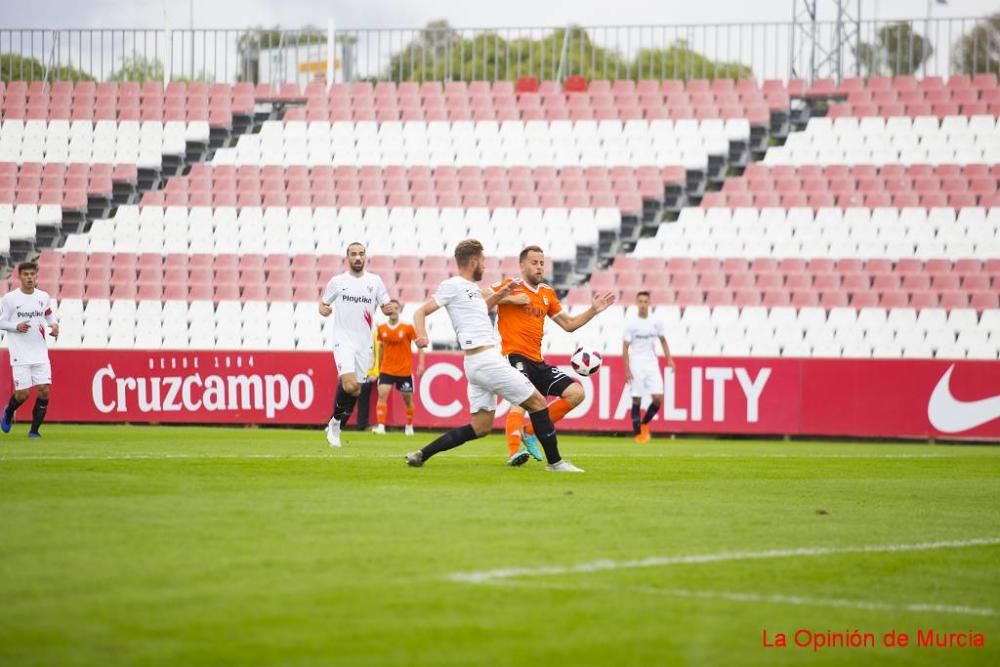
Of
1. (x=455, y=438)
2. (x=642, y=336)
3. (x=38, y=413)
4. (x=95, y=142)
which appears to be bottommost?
(x=38, y=413)

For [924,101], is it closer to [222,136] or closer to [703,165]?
[703,165]

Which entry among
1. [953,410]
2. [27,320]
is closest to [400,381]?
[27,320]

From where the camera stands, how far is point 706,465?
51.8ft

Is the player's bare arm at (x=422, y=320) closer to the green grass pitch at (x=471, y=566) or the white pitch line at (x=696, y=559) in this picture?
the green grass pitch at (x=471, y=566)

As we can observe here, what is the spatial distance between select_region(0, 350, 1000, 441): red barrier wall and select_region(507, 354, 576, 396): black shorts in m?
10.8

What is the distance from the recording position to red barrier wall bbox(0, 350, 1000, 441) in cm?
2412

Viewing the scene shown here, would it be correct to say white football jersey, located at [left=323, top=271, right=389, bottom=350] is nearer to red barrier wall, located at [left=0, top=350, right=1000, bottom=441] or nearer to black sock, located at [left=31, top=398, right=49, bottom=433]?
black sock, located at [left=31, top=398, right=49, bottom=433]

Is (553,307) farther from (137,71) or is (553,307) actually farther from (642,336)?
(137,71)

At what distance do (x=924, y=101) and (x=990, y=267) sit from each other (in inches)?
202

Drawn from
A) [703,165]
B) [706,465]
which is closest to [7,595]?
[706,465]

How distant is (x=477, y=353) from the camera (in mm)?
13047

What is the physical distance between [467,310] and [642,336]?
10.1m

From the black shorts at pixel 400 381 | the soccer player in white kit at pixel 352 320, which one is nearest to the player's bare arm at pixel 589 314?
the soccer player in white kit at pixel 352 320

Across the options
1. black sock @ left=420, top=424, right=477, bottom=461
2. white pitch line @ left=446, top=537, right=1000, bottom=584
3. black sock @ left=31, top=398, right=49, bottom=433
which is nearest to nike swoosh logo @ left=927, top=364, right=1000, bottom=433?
black sock @ left=420, top=424, right=477, bottom=461
